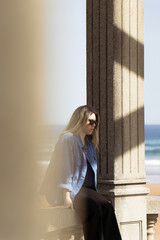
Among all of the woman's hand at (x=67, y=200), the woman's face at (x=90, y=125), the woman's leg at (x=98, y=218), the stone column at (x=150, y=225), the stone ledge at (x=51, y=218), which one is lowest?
the stone column at (x=150, y=225)

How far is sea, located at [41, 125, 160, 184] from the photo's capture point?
419mm

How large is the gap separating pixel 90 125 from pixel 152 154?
37433 millimetres

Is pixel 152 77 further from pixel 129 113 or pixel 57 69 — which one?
pixel 57 69

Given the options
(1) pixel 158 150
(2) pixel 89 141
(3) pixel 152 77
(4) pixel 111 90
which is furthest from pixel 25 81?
(3) pixel 152 77

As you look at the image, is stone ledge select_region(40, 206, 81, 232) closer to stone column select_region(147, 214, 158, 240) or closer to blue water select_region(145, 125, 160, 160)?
stone column select_region(147, 214, 158, 240)

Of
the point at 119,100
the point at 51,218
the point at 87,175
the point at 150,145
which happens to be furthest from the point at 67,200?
the point at 150,145

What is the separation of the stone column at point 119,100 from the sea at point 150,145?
2610 mm

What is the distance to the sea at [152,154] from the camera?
3466 centimetres

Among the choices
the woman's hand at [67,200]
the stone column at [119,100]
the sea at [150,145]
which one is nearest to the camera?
the sea at [150,145]

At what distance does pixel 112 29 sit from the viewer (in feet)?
Answer: 16.3

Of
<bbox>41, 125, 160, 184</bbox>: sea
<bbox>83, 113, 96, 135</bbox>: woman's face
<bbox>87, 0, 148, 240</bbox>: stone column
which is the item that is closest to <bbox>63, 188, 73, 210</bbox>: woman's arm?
<bbox>83, 113, 96, 135</bbox>: woman's face

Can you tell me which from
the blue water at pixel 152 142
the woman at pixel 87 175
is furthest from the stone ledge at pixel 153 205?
the blue water at pixel 152 142

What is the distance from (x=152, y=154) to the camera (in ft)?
134

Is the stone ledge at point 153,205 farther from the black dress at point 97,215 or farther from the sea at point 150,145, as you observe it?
the sea at point 150,145
